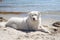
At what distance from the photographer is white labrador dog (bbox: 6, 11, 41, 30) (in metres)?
3.57

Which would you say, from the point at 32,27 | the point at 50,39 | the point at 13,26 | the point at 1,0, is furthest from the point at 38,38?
the point at 1,0

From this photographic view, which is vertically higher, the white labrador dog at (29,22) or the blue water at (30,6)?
the white labrador dog at (29,22)

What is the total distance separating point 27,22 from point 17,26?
0.24 m

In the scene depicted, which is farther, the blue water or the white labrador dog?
the blue water

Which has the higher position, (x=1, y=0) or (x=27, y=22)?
(x=27, y=22)

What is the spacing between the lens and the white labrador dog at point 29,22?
3568mm

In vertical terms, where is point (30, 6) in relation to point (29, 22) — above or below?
below

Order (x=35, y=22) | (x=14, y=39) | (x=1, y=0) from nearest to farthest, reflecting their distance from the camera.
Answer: (x=14, y=39) < (x=35, y=22) < (x=1, y=0)

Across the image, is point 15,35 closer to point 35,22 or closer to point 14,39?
point 14,39

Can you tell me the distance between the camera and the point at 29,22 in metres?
3.68

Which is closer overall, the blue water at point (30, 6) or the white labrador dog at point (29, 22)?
the white labrador dog at point (29, 22)

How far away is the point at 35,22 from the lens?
142 inches

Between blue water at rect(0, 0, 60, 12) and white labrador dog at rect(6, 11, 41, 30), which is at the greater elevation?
white labrador dog at rect(6, 11, 41, 30)

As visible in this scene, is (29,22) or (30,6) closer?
(29,22)
